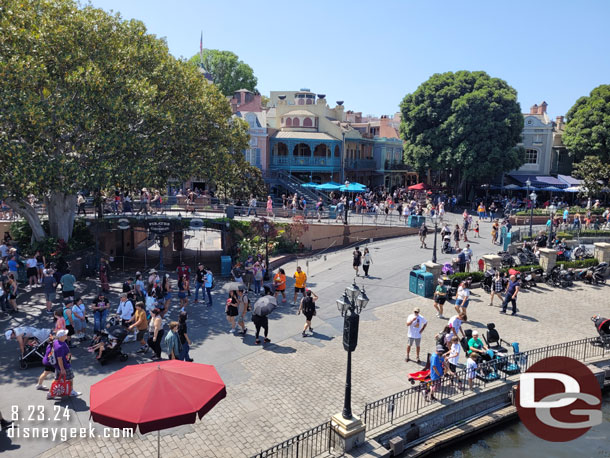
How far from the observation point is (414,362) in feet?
42.8

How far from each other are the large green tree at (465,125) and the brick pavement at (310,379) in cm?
2304

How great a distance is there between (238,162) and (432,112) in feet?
74.7

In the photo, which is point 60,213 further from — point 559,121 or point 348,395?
point 559,121

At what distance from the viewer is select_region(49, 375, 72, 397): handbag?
10234 mm

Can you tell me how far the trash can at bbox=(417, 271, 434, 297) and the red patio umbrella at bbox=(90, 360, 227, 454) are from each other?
1250cm

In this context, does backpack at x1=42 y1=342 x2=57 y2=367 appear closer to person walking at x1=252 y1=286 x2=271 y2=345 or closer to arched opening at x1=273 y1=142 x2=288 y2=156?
person walking at x1=252 y1=286 x2=271 y2=345

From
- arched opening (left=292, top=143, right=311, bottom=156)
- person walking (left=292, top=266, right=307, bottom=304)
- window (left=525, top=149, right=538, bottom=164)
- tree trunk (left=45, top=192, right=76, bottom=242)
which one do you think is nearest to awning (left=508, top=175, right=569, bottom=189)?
window (left=525, top=149, right=538, bottom=164)

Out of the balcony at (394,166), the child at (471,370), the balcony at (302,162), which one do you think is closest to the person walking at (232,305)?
the child at (471,370)

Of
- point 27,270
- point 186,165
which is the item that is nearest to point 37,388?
point 27,270

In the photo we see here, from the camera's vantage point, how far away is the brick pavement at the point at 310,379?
9.15m

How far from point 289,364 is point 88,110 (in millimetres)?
12997

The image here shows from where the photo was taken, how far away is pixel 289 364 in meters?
12.7

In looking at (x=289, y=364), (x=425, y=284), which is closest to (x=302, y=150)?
(x=425, y=284)

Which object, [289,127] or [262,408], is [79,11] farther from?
[289,127]
